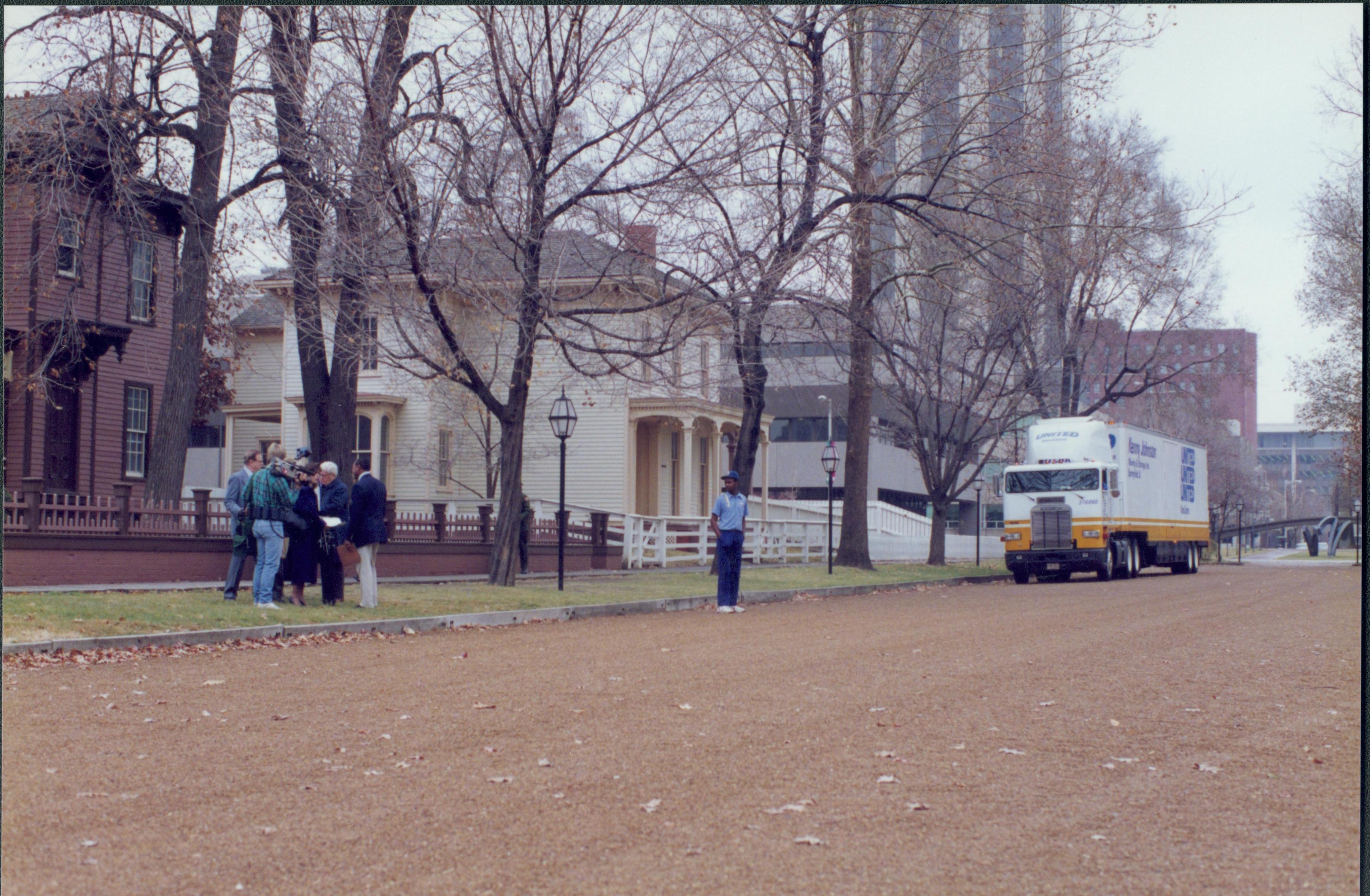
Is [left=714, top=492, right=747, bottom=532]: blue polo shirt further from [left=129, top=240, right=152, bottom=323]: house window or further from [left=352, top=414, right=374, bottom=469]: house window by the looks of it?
[left=352, top=414, right=374, bottom=469]: house window

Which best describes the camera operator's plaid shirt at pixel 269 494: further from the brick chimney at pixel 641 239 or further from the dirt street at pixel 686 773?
the brick chimney at pixel 641 239

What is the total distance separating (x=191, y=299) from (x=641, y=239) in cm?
773

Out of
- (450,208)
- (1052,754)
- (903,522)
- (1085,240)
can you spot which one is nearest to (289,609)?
(450,208)

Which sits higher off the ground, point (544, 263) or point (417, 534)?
point (544, 263)

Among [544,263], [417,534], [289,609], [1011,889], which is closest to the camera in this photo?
[1011,889]

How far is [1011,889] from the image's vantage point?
182 inches

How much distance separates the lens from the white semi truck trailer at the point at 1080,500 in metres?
31.7

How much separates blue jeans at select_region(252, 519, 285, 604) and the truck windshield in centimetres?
2141

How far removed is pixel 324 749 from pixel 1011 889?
388 cm

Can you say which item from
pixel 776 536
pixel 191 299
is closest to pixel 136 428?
pixel 191 299

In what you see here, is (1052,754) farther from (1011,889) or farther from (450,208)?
(450,208)

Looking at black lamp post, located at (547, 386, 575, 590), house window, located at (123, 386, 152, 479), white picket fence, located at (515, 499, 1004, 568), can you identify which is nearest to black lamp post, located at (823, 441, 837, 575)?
white picket fence, located at (515, 499, 1004, 568)

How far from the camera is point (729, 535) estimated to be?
740 inches

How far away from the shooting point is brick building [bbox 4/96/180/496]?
71.4 ft
